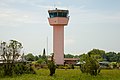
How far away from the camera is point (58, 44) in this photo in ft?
209

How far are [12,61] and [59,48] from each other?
106 ft

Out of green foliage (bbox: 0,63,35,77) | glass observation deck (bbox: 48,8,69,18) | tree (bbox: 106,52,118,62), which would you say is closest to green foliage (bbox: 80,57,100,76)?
green foliage (bbox: 0,63,35,77)

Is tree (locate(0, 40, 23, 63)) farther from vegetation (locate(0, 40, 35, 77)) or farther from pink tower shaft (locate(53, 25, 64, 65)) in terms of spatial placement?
pink tower shaft (locate(53, 25, 64, 65))

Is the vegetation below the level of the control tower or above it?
below

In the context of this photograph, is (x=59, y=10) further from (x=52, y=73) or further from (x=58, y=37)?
(x=52, y=73)

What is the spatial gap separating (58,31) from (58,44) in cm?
302

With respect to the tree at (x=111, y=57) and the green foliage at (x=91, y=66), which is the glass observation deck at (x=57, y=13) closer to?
the green foliage at (x=91, y=66)

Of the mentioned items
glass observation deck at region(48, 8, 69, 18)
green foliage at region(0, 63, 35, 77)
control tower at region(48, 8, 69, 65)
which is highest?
glass observation deck at region(48, 8, 69, 18)

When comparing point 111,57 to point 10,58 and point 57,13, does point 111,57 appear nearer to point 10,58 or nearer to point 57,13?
point 57,13

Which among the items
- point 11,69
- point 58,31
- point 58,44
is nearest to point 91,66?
point 11,69

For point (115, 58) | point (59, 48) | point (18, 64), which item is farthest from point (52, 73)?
point (115, 58)

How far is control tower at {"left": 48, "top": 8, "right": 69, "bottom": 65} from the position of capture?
63500mm

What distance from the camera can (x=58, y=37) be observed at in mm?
63625

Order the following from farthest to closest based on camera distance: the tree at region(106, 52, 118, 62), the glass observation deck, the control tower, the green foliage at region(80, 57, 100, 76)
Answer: the tree at region(106, 52, 118, 62) < the glass observation deck < the control tower < the green foliage at region(80, 57, 100, 76)
